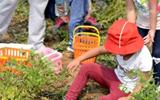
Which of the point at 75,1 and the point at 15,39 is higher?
the point at 75,1

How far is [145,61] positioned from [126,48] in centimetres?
20

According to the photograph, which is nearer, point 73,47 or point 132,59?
point 132,59

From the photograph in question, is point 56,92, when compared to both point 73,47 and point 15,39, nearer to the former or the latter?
point 73,47

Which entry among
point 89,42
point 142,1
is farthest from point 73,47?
point 142,1

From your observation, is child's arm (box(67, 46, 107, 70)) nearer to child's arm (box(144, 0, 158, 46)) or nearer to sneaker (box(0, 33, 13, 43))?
child's arm (box(144, 0, 158, 46))

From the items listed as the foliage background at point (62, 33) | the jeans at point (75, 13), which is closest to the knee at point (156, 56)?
the foliage background at point (62, 33)

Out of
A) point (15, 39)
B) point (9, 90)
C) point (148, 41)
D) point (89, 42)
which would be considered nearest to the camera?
point (9, 90)

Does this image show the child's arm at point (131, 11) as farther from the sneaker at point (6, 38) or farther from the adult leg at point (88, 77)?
the sneaker at point (6, 38)

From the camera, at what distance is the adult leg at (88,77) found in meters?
4.13

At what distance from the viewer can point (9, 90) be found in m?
3.77

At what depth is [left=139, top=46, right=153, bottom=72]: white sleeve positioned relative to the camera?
391 cm

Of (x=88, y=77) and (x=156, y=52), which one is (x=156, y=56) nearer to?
(x=156, y=52)

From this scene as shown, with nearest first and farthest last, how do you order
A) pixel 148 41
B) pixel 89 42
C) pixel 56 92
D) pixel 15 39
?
pixel 148 41, pixel 56 92, pixel 89 42, pixel 15 39

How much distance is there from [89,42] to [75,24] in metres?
0.33
